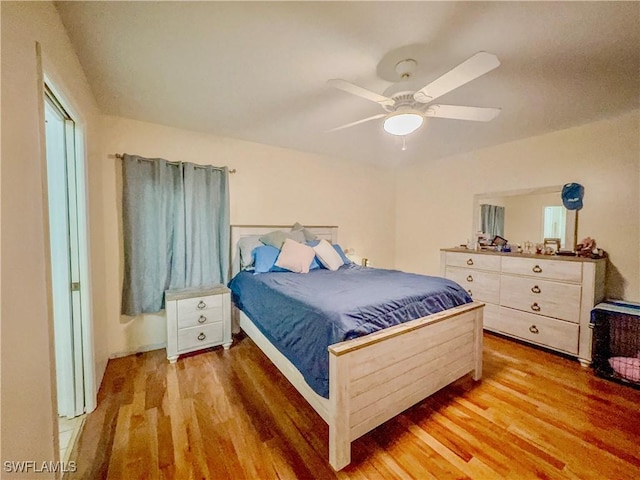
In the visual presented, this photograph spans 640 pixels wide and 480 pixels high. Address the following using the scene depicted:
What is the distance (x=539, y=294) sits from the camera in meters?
2.54

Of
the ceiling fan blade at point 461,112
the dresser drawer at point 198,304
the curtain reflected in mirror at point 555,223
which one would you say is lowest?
the dresser drawer at point 198,304

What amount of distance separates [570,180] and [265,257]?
3.35 metres

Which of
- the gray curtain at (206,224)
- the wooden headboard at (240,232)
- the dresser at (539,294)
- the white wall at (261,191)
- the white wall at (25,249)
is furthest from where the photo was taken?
the wooden headboard at (240,232)

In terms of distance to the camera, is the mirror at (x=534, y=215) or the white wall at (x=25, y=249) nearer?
the white wall at (x=25, y=249)

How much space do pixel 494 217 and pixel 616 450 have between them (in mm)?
2477

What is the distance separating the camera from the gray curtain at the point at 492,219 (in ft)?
10.6

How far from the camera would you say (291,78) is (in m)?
1.74

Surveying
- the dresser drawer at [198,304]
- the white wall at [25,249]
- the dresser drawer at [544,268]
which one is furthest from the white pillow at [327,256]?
the white wall at [25,249]

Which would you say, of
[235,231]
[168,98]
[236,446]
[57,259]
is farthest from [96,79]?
[236,446]

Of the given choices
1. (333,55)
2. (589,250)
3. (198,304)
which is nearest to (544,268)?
(589,250)

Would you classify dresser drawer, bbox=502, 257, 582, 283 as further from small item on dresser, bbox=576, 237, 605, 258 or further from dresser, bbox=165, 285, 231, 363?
dresser, bbox=165, 285, 231, 363

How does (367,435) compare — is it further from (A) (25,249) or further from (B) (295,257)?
(A) (25,249)

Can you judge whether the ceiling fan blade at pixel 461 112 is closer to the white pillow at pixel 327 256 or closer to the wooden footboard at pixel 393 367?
the wooden footboard at pixel 393 367

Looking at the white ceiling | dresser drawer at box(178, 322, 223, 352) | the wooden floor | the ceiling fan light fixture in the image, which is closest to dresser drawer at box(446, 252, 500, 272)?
the wooden floor
